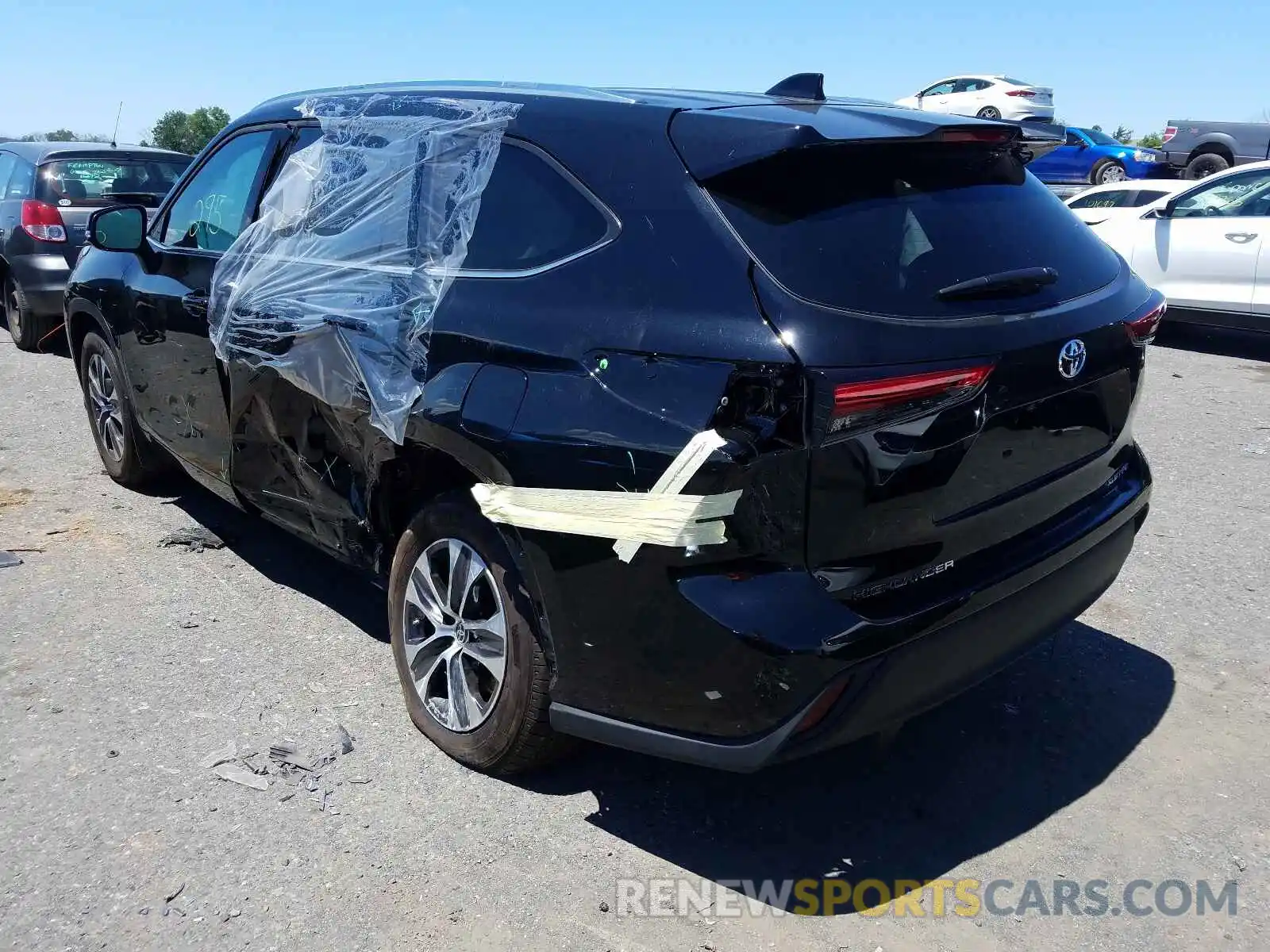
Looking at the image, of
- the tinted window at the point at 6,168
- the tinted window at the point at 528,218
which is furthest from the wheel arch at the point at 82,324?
the tinted window at the point at 6,168

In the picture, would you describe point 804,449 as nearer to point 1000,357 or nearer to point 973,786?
point 1000,357

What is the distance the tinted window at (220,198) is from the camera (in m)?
4.29

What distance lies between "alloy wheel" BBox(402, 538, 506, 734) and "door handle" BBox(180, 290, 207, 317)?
5.43 ft

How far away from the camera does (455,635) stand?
10.7 feet

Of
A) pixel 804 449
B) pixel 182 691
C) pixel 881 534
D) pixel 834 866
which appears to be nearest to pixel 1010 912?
pixel 834 866

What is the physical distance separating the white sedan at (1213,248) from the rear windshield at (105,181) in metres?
8.20

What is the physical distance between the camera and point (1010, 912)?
269cm

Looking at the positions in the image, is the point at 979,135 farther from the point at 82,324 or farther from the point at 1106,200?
the point at 1106,200

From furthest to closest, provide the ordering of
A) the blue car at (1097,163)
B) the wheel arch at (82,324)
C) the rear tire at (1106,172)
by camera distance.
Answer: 1. the rear tire at (1106,172)
2. the blue car at (1097,163)
3. the wheel arch at (82,324)

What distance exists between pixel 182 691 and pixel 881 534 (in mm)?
2535

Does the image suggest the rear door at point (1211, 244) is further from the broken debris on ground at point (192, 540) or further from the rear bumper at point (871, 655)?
the broken debris on ground at point (192, 540)

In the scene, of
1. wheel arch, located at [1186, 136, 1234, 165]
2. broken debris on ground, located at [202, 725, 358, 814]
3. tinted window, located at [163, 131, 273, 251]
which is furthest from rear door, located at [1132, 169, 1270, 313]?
wheel arch, located at [1186, 136, 1234, 165]

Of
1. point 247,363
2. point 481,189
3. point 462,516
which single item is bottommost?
point 462,516

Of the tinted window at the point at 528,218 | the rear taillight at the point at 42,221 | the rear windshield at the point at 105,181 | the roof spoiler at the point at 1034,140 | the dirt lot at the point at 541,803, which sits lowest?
the dirt lot at the point at 541,803
